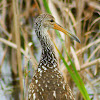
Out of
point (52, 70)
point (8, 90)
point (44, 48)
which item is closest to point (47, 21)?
point (44, 48)

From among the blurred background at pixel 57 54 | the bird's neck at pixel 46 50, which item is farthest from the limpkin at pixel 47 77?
the blurred background at pixel 57 54

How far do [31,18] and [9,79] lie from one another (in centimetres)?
343

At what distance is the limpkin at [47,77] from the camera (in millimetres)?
2982

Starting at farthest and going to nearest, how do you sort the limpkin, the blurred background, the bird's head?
the blurred background, the bird's head, the limpkin

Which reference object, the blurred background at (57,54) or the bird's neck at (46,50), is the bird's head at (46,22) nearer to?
the bird's neck at (46,50)

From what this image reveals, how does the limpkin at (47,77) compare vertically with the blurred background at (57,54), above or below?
below

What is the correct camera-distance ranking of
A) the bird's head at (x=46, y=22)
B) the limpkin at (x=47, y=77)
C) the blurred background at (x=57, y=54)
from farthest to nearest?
the blurred background at (x=57, y=54) → the bird's head at (x=46, y=22) → the limpkin at (x=47, y=77)

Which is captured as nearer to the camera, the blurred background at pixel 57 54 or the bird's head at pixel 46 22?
the bird's head at pixel 46 22

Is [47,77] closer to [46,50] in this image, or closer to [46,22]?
[46,50]

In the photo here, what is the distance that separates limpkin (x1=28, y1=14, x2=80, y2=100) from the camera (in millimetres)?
2982

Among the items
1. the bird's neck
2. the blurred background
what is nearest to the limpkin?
the bird's neck

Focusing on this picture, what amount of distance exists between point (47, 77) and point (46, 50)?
1.25 ft

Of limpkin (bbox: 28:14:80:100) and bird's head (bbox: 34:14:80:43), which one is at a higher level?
bird's head (bbox: 34:14:80:43)

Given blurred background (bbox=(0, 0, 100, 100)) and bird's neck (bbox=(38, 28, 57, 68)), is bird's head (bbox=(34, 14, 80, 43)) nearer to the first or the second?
bird's neck (bbox=(38, 28, 57, 68))
